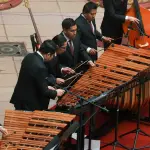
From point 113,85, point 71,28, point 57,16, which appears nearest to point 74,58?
point 71,28

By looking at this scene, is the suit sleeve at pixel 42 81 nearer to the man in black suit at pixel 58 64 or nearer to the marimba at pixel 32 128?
the man in black suit at pixel 58 64

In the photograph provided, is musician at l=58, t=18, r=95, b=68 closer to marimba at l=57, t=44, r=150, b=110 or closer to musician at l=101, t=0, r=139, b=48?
marimba at l=57, t=44, r=150, b=110

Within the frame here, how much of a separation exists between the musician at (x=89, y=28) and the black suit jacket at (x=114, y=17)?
1.69ft

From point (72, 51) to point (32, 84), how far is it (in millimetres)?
1484

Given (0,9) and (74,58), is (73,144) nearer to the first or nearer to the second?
(74,58)

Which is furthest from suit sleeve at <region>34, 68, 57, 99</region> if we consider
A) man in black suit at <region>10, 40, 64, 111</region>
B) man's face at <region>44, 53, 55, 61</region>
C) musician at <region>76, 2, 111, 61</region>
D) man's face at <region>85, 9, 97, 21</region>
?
man's face at <region>85, 9, 97, 21</region>

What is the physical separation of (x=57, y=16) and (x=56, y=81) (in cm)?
651

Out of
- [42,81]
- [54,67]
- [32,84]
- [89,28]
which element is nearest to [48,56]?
[42,81]

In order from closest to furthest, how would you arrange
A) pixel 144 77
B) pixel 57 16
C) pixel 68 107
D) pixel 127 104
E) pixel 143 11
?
pixel 68 107 < pixel 144 77 < pixel 127 104 < pixel 143 11 < pixel 57 16

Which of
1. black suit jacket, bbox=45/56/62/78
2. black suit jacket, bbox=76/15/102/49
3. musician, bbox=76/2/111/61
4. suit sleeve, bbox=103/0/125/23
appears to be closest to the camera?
black suit jacket, bbox=45/56/62/78

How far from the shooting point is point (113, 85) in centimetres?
1004

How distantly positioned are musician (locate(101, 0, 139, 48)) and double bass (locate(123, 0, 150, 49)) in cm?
13

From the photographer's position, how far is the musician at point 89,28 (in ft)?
37.7

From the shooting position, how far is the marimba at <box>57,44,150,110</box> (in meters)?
9.88
